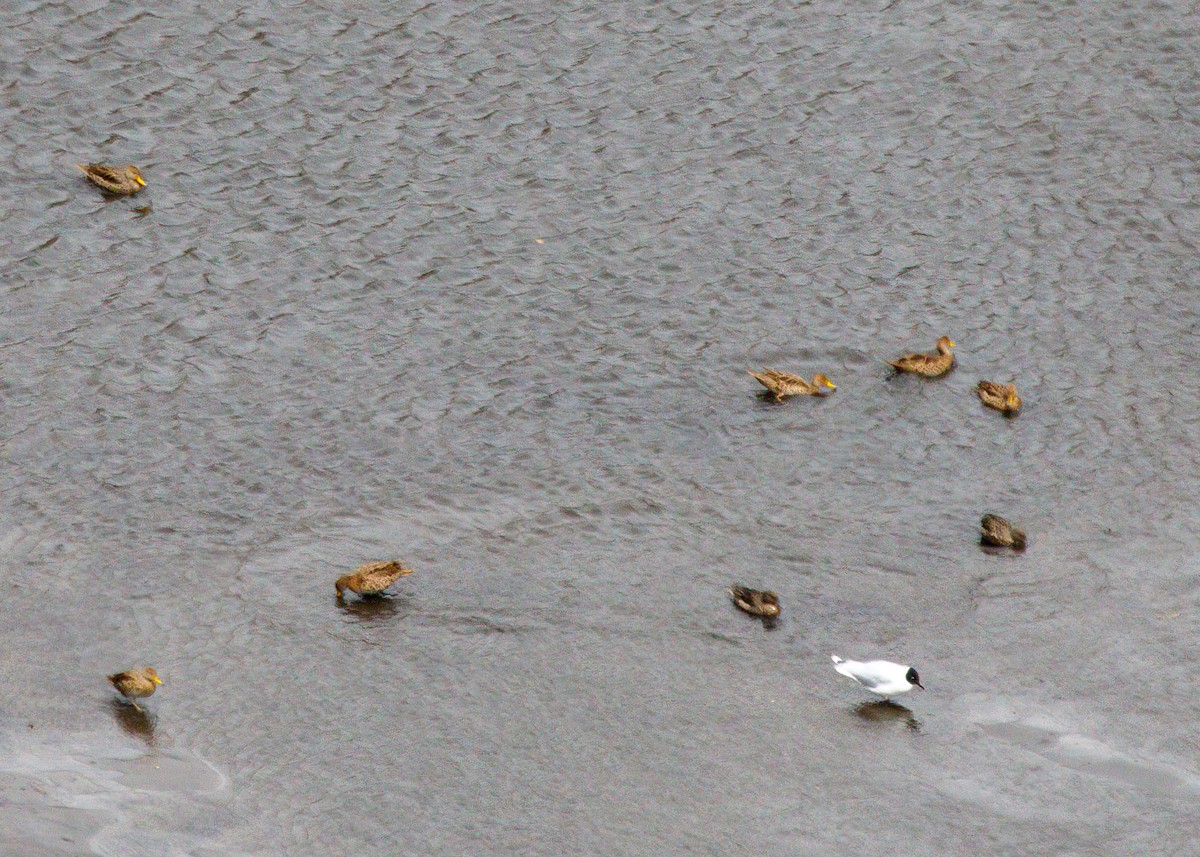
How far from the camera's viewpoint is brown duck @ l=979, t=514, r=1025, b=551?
51.4 ft

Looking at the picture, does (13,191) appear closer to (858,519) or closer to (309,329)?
(309,329)

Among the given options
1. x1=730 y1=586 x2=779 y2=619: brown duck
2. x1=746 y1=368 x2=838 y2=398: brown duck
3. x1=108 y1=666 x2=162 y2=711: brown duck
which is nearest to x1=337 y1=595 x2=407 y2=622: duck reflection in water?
x1=108 y1=666 x2=162 y2=711: brown duck

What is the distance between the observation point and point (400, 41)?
71.3 ft

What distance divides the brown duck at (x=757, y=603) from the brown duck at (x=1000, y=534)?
2575mm

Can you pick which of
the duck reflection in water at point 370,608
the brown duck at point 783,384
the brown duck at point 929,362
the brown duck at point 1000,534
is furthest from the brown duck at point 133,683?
the brown duck at point 929,362

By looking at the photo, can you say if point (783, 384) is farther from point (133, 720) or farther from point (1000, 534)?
point (133, 720)

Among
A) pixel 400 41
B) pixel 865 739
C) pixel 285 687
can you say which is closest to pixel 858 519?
pixel 865 739

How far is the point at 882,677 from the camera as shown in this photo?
13.4 metres

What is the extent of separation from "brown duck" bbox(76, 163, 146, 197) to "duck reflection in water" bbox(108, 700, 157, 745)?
8.02 metres

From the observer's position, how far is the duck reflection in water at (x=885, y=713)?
13648mm

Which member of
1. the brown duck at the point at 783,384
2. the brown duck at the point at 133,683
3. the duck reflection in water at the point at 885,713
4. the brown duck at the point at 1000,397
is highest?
the brown duck at the point at 133,683

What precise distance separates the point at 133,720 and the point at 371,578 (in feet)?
7.96

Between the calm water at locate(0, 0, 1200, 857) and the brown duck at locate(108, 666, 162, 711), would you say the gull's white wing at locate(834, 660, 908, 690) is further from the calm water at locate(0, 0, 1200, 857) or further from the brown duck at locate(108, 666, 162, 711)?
the brown duck at locate(108, 666, 162, 711)

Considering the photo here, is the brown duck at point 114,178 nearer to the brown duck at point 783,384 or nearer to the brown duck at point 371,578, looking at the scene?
the brown duck at point 371,578
